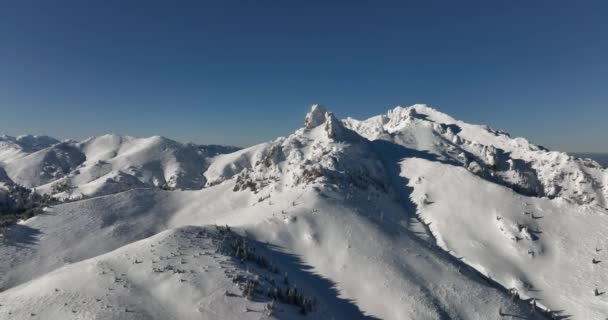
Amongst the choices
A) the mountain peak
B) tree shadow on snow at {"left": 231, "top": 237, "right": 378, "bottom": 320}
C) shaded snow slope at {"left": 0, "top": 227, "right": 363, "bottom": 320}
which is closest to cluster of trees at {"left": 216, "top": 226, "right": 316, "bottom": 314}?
shaded snow slope at {"left": 0, "top": 227, "right": 363, "bottom": 320}

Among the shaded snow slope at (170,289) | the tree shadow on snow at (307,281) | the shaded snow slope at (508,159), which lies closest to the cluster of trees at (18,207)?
the shaded snow slope at (170,289)

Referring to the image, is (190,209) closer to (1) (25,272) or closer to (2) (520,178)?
(1) (25,272)

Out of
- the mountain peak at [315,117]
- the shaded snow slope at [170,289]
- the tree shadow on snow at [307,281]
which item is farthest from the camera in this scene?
the mountain peak at [315,117]

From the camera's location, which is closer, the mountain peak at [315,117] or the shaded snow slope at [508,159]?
the shaded snow slope at [508,159]

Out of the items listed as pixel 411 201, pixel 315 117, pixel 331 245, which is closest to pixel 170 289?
pixel 331 245

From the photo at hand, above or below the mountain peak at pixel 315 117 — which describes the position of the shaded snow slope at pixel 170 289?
below

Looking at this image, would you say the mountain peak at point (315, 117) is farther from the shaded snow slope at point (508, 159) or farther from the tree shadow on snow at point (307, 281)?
the tree shadow on snow at point (307, 281)

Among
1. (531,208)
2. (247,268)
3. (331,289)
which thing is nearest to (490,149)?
(531,208)

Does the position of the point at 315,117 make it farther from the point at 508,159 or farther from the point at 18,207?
the point at 18,207
